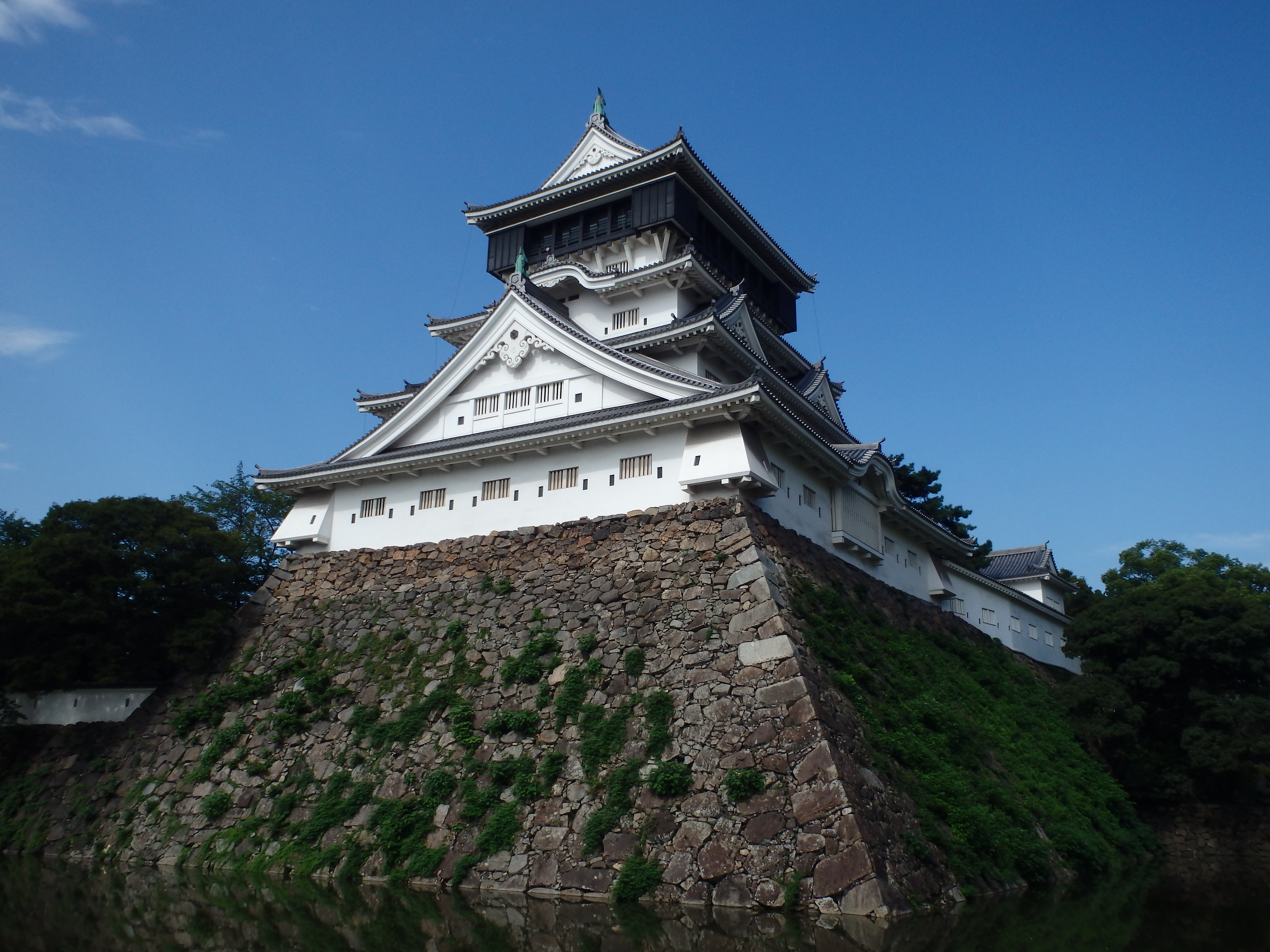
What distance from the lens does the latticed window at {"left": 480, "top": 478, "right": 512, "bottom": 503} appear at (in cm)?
1934

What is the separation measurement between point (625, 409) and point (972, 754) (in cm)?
870

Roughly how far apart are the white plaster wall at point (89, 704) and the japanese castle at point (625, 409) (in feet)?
14.3

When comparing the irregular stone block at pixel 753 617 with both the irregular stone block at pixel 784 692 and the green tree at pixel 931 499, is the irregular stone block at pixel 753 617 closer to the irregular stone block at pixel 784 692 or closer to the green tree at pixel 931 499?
the irregular stone block at pixel 784 692

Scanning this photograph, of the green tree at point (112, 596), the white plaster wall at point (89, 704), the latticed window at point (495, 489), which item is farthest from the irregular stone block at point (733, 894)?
the white plaster wall at point (89, 704)

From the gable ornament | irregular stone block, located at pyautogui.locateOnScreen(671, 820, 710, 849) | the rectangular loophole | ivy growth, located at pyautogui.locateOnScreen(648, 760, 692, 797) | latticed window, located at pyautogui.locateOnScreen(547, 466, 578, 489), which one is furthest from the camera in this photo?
the gable ornament

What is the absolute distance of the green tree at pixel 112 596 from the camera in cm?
1856

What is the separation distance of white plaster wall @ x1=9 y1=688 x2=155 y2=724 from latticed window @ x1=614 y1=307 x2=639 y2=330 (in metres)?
13.8

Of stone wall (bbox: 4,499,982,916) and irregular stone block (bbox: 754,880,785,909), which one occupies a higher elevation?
stone wall (bbox: 4,499,982,916)

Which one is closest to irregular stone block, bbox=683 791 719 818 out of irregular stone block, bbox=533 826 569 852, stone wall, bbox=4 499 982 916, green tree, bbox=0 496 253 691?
stone wall, bbox=4 499 982 916

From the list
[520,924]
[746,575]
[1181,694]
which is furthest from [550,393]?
[1181,694]

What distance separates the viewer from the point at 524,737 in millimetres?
14461

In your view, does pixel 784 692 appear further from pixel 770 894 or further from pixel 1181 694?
pixel 1181 694

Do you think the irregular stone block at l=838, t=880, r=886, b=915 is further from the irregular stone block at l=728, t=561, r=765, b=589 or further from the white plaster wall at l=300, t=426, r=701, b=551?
the white plaster wall at l=300, t=426, r=701, b=551

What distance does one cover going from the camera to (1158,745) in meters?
22.6
